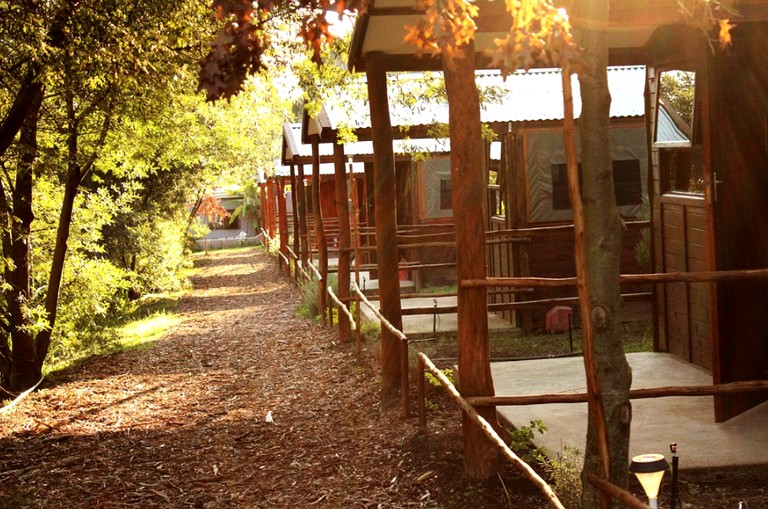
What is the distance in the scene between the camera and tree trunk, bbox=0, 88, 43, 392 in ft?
38.5

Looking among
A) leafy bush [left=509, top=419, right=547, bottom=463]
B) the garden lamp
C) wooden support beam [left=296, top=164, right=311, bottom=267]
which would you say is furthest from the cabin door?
wooden support beam [left=296, top=164, right=311, bottom=267]

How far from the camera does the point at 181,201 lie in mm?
26703

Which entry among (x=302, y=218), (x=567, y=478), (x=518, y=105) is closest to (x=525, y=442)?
(x=567, y=478)

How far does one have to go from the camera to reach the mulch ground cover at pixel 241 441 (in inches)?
273

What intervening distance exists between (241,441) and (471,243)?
3596 millimetres

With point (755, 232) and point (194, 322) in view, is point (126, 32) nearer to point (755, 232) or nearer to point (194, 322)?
point (755, 232)

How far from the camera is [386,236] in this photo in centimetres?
935

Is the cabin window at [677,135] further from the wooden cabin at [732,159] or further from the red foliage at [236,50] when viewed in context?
the red foliage at [236,50]

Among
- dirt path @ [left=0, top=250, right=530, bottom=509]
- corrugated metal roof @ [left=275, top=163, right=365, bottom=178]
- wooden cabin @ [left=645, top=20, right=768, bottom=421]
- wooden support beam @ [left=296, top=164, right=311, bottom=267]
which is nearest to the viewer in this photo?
wooden cabin @ [left=645, top=20, right=768, bottom=421]

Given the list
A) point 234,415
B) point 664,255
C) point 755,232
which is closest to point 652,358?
point 664,255

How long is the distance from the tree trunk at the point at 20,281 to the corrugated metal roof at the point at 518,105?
3.87 meters

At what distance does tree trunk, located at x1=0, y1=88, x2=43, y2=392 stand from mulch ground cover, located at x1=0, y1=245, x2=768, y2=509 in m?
0.41

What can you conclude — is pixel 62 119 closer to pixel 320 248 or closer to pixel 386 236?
pixel 386 236

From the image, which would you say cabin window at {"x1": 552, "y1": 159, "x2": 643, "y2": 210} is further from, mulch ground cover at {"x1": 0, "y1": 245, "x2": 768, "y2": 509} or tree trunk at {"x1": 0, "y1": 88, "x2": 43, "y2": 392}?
tree trunk at {"x1": 0, "y1": 88, "x2": 43, "y2": 392}
